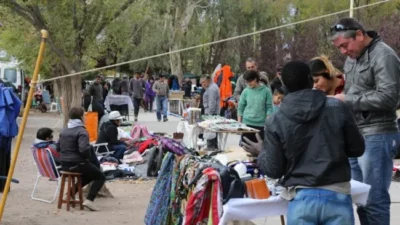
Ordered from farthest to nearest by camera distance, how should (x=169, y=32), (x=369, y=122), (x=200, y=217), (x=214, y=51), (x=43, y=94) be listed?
(x=214, y=51) < (x=169, y=32) < (x=43, y=94) < (x=200, y=217) < (x=369, y=122)

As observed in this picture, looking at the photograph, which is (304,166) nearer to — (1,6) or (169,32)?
(1,6)

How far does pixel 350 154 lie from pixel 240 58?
4111 cm

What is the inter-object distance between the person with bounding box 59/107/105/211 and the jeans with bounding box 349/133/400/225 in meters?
4.70

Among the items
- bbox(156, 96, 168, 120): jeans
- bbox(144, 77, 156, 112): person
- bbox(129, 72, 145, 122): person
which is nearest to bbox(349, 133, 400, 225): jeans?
bbox(156, 96, 168, 120): jeans

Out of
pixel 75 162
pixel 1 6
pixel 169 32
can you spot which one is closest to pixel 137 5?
pixel 1 6

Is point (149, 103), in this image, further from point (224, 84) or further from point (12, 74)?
point (224, 84)

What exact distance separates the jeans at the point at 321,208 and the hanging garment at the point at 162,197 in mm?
2357

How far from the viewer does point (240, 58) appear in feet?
149

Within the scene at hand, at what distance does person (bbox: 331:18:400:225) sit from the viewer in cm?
495

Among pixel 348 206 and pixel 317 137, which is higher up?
pixel 317 137

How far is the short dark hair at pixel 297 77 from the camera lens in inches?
175

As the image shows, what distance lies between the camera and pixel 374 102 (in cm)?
494

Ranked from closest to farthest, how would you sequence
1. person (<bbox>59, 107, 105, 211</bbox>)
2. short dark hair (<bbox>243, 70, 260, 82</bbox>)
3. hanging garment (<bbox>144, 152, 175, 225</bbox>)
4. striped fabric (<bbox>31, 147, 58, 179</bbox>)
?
1. hanging garment (<bbox>144, 152, 175, 225</bbox>)
2. person (<bbox>59, 107, 105, 211</bbox>)
3. striped fabric (<bbox>31, 147, 58, 179</bbox>)
4. short dark hair (<bbox>243, 70, 260, 82</bbox>)

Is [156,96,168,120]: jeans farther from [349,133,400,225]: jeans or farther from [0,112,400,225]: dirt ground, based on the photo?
[349,133,400,225]: jeans
